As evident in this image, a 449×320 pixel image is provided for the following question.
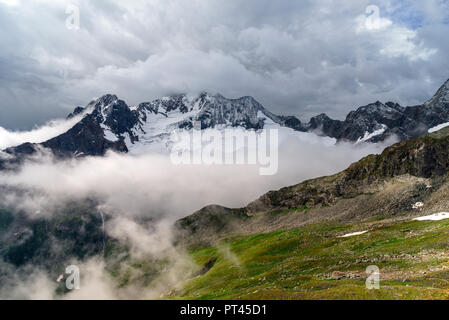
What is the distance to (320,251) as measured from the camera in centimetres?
10562

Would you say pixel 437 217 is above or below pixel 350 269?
above

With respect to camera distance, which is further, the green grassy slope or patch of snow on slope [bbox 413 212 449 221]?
patch of snow on slope [bbox 413 212 449 221]

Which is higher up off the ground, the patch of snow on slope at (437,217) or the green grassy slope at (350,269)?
the patch of snow on slope at (437,217)

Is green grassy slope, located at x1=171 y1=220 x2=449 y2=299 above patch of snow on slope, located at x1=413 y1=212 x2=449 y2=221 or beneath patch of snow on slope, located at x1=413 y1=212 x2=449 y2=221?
beneath

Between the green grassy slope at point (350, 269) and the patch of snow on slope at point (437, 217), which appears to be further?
the patch of snow on slope at point (437, 217)

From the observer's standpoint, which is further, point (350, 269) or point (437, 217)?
point (437, 217)

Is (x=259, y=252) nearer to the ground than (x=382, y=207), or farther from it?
nearer to the ground
